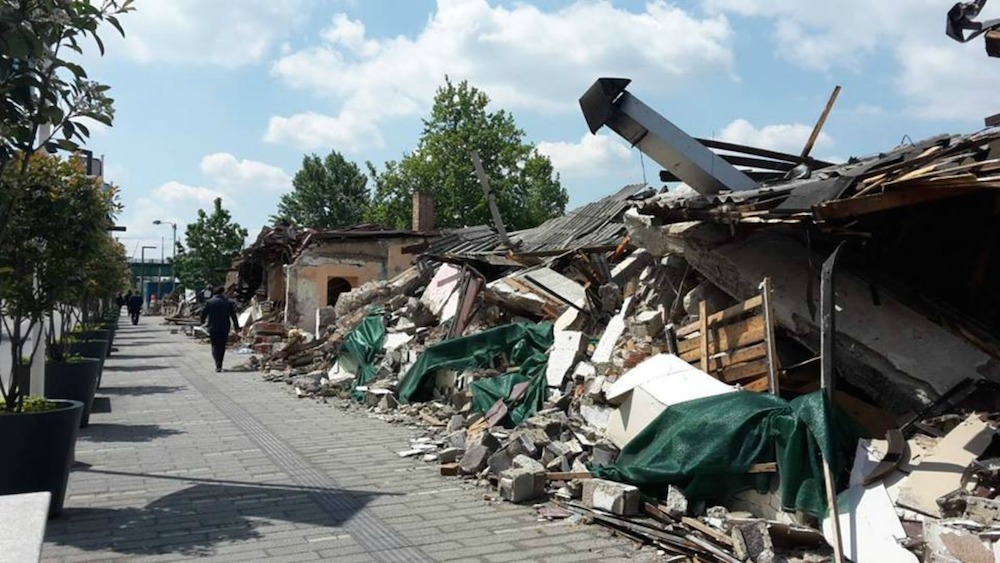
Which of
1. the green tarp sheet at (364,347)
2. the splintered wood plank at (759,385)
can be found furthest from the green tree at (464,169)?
the splintered wood plank at (759,385)

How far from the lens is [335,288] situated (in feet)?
80.0

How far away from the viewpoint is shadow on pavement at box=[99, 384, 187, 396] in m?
14.2

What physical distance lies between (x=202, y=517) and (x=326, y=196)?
56425 mm

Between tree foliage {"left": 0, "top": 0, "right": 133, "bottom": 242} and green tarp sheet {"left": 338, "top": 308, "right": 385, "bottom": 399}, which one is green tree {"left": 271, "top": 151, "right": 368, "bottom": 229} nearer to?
A: green tarp sheet {"left": 338, "top": 308, "right": 385, "bottom": 399}

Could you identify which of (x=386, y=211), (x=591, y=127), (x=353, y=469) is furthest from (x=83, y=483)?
(x=386, y=211)

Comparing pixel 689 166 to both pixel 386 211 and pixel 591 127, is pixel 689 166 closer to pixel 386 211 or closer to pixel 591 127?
pixel 591 127

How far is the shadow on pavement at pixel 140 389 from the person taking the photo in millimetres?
14243

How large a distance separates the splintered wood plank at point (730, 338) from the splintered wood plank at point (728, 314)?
0.26 feet

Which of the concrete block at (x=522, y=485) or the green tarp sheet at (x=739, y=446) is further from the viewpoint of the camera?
the concrete block at (x=522, y=485)

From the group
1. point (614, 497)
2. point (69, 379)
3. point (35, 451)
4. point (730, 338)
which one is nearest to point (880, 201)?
point (730, 338)

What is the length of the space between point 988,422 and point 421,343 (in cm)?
1011

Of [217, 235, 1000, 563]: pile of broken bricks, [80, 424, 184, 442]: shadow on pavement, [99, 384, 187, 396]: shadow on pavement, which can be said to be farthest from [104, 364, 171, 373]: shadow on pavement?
[80, 424, 184, 442]: shadow on pavement

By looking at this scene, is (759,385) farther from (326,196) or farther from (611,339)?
(326,196)

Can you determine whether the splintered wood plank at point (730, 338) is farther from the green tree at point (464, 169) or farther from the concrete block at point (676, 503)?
the green tree at point (464, 169)
